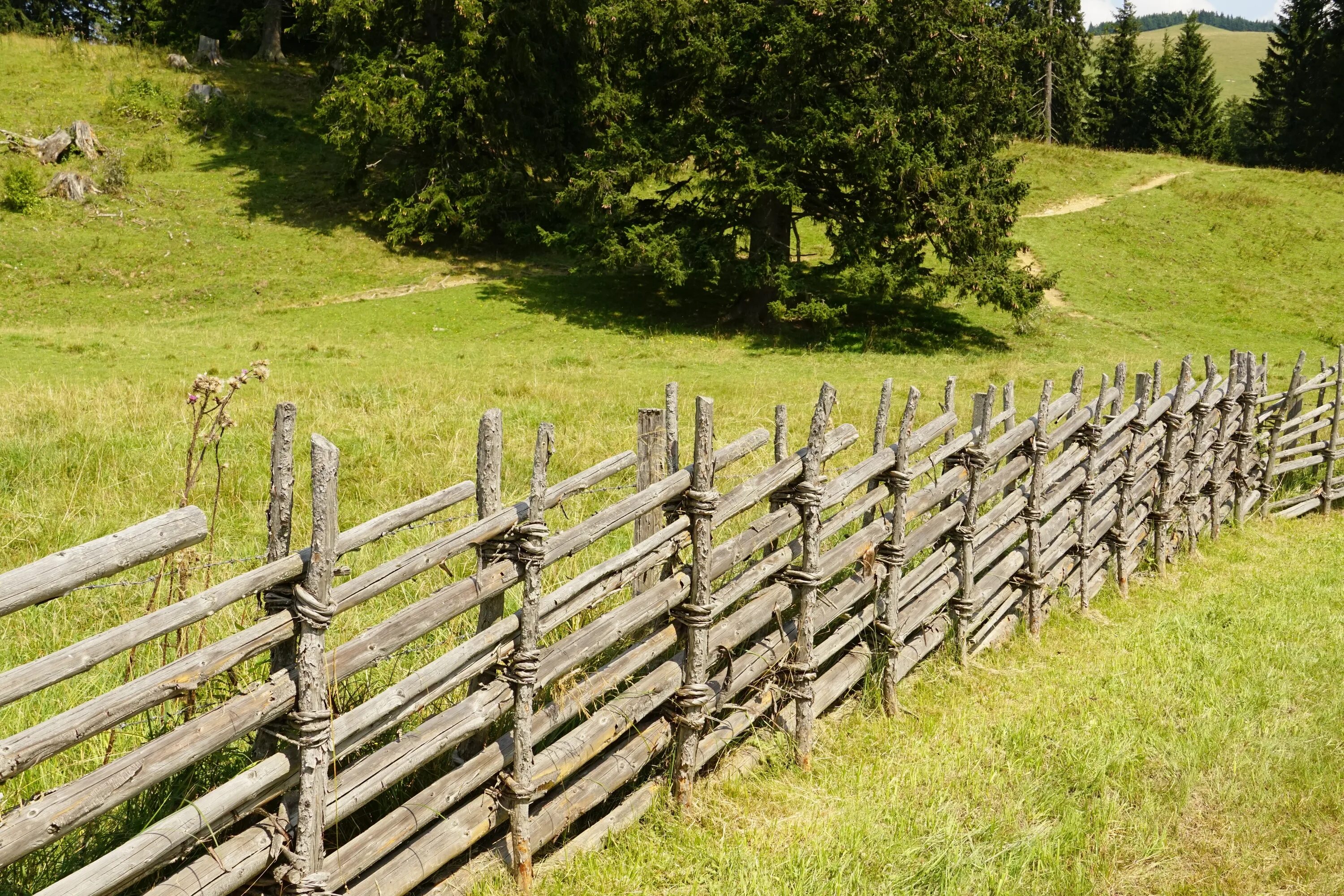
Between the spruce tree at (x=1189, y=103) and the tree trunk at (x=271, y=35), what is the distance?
43.8 m

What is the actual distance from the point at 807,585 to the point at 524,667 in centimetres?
178


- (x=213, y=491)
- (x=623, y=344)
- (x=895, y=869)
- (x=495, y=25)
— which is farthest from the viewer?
(x=495, y=25)

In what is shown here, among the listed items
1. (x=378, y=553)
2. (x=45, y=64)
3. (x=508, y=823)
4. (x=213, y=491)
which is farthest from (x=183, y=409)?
(x=45, y=64)

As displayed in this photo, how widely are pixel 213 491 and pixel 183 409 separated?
3633 millimetres

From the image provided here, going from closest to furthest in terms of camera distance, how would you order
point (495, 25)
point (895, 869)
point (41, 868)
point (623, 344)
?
point (41, 868)
point (895, 869)
point (623, 344)
point (495, 25)

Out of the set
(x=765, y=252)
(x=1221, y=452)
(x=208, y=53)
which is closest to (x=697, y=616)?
(x=1221, y=452)

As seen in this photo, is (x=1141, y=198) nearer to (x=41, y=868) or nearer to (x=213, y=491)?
(x=213, y=491)

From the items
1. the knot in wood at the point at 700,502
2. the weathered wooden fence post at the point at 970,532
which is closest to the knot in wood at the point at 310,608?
the knot in wood at the point at 700,502

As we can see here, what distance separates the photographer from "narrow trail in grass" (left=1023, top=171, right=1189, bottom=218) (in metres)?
33.7

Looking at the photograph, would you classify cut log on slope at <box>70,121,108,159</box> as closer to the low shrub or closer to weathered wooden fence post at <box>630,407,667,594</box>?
the low shrub

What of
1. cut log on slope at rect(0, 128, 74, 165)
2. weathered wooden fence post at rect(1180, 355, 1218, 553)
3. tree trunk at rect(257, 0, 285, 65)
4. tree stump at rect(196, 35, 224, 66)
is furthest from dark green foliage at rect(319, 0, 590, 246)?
weathered wooden fence post at rect(1180, 355, 1218, 553)

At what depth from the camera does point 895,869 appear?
4.09 metres

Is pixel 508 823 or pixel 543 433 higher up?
pixel 543 433

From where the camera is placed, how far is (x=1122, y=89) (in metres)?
59.6
